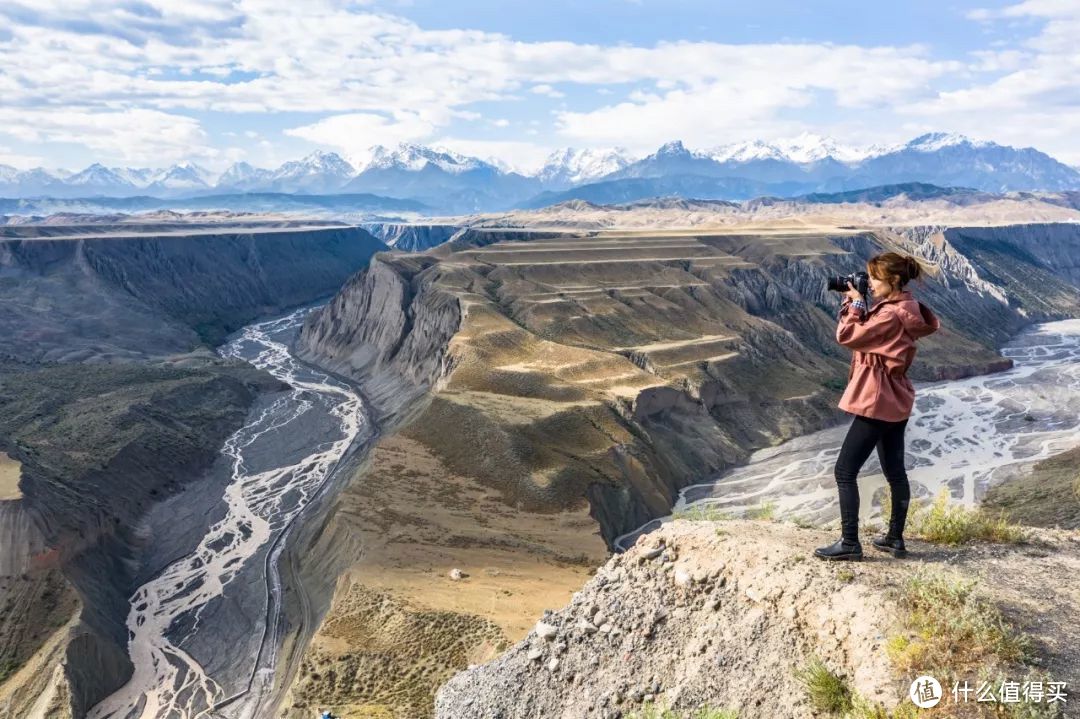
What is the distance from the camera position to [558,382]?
2491 inches

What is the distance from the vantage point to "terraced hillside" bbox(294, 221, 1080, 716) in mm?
37844

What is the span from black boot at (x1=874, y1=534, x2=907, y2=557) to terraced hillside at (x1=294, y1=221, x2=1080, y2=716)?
3.61 metres

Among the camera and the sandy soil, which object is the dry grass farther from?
the sandy soil

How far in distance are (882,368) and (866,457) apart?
111cm

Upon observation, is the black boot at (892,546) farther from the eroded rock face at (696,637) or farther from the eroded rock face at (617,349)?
the eroded rock face at (617,349)

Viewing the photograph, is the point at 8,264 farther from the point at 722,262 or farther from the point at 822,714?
the point at 822,714

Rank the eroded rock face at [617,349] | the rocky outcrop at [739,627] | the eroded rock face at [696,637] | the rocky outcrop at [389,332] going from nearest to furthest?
1. the rocky outcrop at [739,627]
2. the eroded rock face at [696,637]
3. the eroded rock face at [617,349]
4. the rocky outcrop at [389,332]

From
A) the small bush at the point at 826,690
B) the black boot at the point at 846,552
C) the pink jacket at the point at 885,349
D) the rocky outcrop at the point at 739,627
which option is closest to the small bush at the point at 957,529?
the rocky outcrop at the point at 739,627

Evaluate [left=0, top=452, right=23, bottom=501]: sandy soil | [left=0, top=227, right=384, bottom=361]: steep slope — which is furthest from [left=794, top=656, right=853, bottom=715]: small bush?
[left=0, top=227, right=384, bottom=361]: steep slope

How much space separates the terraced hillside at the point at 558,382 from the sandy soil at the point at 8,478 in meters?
19.2

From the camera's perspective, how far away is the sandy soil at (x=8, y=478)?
42344 millimetres

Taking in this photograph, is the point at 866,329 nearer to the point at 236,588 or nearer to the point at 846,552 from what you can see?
the point at 846,552

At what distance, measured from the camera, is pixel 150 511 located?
5484cm

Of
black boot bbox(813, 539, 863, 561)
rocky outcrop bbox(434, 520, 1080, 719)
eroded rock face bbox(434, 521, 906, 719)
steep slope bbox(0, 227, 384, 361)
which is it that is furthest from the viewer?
steep slope bbox(0, 227, 384, 361)
